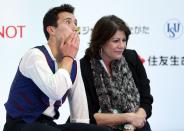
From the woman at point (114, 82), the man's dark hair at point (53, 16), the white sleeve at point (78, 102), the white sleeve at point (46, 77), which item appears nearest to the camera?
the white sleeve at point (46, 77)

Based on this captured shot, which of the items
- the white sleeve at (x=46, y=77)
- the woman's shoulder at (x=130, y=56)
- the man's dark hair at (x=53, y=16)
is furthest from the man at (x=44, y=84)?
the woman's shoulder at (x=130, y=56)

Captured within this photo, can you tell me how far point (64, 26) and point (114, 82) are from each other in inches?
18.6

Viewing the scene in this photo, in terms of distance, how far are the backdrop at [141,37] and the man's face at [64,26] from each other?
998mm

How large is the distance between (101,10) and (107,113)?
3.50ft

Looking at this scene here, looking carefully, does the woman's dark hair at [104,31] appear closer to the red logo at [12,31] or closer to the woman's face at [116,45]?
the woman's face at [116,45]

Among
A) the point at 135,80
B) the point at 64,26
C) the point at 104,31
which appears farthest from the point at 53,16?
the point at 135,80

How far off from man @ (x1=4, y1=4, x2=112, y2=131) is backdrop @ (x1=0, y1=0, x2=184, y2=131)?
3.69 feet

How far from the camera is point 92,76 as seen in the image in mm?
2148

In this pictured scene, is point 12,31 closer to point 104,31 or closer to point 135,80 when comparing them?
point 104,31

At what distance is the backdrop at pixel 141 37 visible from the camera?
2.91 metres

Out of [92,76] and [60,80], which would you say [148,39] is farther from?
[60,80]

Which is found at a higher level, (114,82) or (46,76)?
(46,76)

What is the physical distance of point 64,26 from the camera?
182cm

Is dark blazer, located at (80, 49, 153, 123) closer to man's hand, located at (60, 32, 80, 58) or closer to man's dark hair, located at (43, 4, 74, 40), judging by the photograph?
man's dark hair, located at (43, 4, 74, 40)
